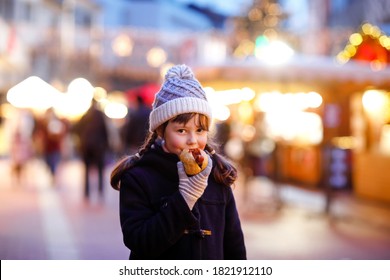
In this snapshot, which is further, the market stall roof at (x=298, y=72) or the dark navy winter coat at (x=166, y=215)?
the market stall roof at (x=298, y=72)

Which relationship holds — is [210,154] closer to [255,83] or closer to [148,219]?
[148,219]

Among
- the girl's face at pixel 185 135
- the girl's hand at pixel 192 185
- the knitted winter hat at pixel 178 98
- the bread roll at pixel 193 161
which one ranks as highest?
the knitted winter hat at pixel 178 98

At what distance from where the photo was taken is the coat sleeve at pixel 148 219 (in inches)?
81.8

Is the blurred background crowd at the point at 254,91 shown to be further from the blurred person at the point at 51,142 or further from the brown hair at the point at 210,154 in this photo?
the brown hair at the point at 210,154

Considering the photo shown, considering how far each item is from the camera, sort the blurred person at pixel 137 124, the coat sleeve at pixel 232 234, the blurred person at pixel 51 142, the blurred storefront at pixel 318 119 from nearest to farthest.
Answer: the coat sleeve at pixel 232 234 < the blurred person at pixel 137 124 < the blurred storefront at pixel 318 119 < the blurred person at pixel 51 142

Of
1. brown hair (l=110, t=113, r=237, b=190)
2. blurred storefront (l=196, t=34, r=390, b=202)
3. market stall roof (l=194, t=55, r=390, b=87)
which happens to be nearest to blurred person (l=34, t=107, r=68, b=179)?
blurred storefront (l=196, t=34, r=390, b=202)

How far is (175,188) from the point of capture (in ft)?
7.15

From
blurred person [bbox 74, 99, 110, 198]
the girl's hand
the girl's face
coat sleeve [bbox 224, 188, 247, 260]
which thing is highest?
blurred person [bbox 74, 99, 110, 198]

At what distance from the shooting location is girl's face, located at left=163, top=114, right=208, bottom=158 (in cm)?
216

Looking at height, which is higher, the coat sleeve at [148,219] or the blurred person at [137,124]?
the blurred person at [137,124]

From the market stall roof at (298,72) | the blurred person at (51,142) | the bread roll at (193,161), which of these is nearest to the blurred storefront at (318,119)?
the market stall roof at (298,72)

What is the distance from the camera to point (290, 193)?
37.2 feet

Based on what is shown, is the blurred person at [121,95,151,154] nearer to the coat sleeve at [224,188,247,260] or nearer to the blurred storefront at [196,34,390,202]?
the blurred storefront at [196,34,390,202]
